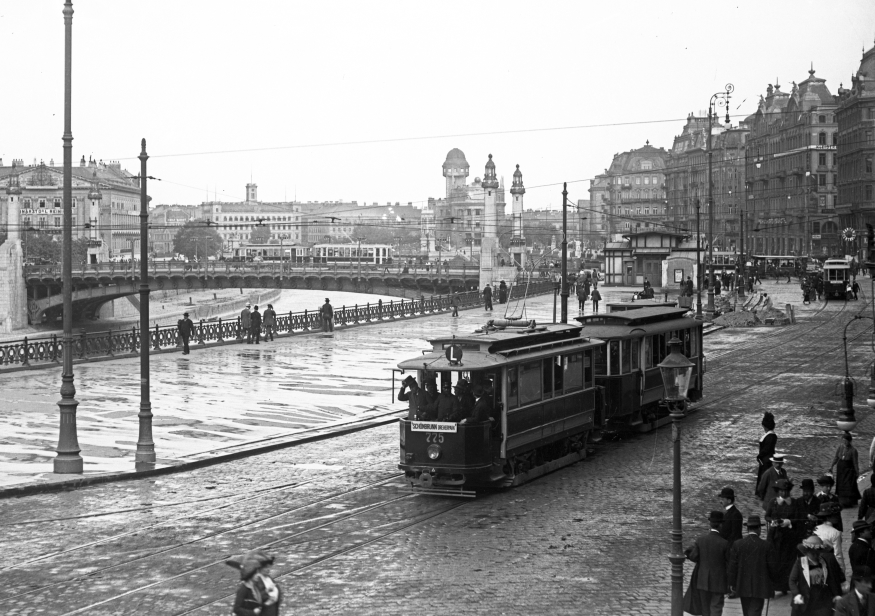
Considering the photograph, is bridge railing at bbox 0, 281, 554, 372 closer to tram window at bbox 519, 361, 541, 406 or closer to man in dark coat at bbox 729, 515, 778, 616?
tram window at bbox 519, 361, 541, 406

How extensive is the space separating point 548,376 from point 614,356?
147 inches

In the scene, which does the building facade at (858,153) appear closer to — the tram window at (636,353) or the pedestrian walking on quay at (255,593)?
the tram window at (636,353)

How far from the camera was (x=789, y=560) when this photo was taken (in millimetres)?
13547

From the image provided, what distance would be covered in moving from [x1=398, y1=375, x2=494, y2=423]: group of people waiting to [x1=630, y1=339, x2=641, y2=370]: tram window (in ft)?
21.6

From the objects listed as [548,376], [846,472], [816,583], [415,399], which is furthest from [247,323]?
[816,583]

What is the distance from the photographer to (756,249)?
127000 mm

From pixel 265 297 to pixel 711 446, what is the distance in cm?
13856

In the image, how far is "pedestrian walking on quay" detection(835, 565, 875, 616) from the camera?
9625mm

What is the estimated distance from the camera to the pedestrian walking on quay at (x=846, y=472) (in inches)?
674

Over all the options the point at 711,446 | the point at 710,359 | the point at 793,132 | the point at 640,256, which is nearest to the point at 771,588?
the point at 711,446

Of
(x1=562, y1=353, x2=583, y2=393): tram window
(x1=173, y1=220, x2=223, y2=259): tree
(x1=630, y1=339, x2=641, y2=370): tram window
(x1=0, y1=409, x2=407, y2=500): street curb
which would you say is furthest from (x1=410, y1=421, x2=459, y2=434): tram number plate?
(x1=173, y1=220, x2=223, y2=259): tree

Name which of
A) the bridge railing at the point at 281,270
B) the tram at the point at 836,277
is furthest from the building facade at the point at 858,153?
the bridge railing at the point at 281,270

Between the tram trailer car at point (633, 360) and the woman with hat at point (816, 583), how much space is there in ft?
38.9

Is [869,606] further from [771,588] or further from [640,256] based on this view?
[640,256]
